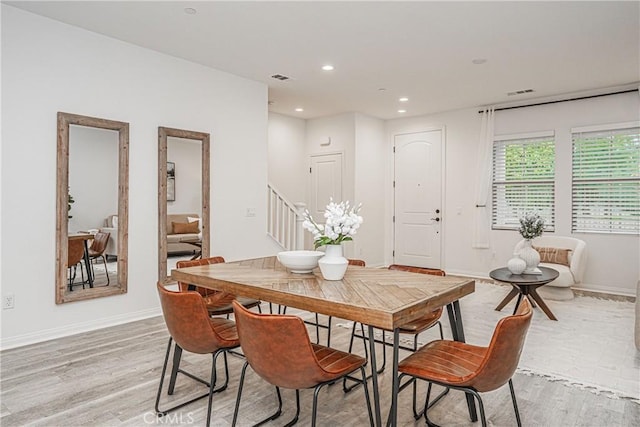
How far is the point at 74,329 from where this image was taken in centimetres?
382

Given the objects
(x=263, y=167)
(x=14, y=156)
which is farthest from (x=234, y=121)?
(x=14, y=156)

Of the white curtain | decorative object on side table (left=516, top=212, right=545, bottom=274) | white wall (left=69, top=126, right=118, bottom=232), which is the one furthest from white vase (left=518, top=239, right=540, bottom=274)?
white wall (left=69, top=126, right=118, bottom=232)

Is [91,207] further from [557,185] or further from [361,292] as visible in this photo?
[557,185]

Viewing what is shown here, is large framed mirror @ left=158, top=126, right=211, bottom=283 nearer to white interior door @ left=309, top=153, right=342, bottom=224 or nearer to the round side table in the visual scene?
white interior door @ left=309, top=153, right=342, bottom=224

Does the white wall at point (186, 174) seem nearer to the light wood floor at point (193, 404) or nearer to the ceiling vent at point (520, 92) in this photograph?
the light wood floor at point (193, 404)

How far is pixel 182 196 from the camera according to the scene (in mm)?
4629

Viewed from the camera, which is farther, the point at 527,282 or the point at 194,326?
the point at 527,282

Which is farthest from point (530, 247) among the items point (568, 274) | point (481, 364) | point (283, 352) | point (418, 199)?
point (283, 352)

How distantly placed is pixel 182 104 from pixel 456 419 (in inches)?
158

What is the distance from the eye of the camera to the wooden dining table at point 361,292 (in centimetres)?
180

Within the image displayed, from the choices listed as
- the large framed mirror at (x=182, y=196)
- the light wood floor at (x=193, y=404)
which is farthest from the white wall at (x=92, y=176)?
the light wood floor at (x=193, y=404)

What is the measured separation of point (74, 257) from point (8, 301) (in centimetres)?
59

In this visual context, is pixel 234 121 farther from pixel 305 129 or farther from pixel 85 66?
pixel 305 129

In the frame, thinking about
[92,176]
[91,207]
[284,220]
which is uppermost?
[92,176]
